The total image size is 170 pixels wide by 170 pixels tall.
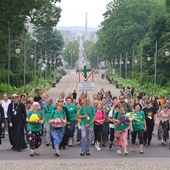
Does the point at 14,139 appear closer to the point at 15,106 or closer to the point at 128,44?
the point at 15,106

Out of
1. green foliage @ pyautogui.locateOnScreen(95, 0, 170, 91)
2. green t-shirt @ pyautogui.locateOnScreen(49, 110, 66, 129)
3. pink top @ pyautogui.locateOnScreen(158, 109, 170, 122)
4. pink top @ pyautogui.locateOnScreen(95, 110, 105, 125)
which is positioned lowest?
pink top @ pyautogui.locateOnScreen(158, 109, 170, 122)

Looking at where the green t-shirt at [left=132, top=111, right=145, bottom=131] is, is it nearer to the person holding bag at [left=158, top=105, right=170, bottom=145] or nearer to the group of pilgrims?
the group of pilgrims

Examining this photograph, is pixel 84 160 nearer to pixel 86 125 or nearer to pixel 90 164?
pixel 90 164

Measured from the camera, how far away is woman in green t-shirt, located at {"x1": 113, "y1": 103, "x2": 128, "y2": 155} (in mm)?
18375

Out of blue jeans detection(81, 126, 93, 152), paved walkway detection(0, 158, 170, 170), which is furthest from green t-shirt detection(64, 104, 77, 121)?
paved walkway detection(0, 158, 170, 170)

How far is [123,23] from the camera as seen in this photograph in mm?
109500

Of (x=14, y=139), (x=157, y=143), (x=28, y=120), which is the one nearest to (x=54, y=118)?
(x=28, y=120)

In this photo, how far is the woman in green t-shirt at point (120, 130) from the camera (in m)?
18.4

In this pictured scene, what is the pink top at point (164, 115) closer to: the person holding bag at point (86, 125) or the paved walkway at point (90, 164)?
the person holding bag at point (86, 125)

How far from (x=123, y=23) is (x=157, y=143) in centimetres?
8874

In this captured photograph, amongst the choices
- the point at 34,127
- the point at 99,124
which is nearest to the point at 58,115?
the point at 34,127

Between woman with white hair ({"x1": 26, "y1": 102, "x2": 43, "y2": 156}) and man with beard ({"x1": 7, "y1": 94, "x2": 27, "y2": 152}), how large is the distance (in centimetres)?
92

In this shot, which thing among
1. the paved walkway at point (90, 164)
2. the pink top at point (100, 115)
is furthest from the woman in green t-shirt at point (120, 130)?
→ the paved walkway at point (90, 164)

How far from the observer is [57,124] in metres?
17.4
